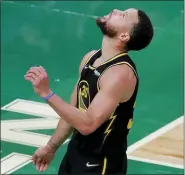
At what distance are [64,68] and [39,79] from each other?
18.3ft

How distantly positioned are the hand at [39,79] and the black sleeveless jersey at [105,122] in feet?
1.37

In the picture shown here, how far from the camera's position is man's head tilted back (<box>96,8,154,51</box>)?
3.90m

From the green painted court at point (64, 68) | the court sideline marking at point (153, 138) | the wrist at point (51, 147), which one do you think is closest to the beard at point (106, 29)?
the wrist at point (51, 147)

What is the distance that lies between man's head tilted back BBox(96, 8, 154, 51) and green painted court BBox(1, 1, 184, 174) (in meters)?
2.81

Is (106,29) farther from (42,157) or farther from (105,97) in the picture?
(42,157)

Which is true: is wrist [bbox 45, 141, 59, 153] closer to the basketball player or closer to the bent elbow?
the basketball player

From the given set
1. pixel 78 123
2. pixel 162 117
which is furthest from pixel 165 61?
pixel 78 123

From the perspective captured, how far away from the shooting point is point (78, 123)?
360cm

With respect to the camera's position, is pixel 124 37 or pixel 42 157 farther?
pixel 42 157

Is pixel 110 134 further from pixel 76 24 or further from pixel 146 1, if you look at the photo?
pixel 146 1

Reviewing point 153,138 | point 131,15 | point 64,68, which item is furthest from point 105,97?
point 64,68

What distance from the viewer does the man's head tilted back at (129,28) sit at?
390cm

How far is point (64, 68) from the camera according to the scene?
9148mm

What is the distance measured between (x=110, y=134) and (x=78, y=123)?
434 mm
